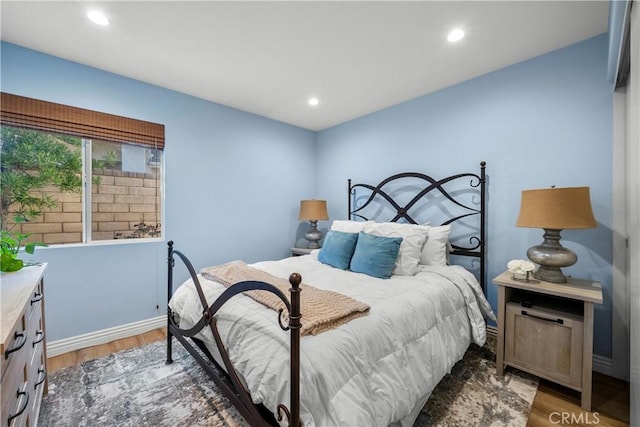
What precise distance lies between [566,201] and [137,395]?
3.16 metres

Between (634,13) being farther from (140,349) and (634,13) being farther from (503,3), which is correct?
(140,349)

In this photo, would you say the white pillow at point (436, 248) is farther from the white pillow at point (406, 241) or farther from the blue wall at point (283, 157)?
the blue wall at point (283, 157)

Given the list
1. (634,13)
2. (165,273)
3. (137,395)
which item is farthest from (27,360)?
(634,13)

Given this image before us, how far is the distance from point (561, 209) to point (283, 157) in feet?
10.4

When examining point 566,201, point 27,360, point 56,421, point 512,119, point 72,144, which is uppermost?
point 512,119

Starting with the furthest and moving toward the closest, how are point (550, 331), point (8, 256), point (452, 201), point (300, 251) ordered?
point (300, 251), point (452, 201), point (550, 331), point (8, 256)

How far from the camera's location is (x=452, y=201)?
9.09 feet

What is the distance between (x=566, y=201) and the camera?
1.77 meters

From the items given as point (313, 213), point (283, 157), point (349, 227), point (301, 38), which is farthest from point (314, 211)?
point (301, 38)

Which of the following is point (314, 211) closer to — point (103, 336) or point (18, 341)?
point (103, 336)

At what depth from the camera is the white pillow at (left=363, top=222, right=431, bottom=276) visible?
2301 mm

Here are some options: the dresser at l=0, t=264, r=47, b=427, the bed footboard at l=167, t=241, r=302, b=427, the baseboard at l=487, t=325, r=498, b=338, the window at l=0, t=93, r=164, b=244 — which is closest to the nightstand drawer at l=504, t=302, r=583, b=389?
the baseboard at l=487, t=325, r=498, b=338

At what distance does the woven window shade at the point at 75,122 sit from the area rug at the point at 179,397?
2.00m

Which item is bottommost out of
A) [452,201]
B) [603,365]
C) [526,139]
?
[603,365]
